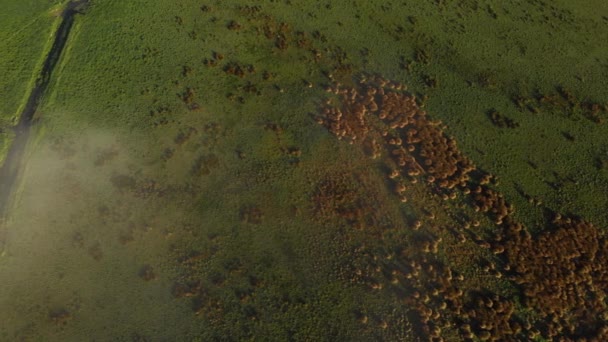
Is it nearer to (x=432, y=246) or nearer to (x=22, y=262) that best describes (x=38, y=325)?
(x=22, y=262)

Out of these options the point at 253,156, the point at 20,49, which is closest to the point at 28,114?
the point at 20,49

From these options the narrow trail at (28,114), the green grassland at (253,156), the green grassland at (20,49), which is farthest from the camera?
the green grassland at (20,49)

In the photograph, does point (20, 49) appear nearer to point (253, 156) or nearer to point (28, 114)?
point (28, 114)

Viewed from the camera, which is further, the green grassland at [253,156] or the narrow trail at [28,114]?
the narrow trail at [28,114]

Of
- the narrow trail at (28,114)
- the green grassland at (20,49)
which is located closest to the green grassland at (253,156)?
the green grassland at (20,49)

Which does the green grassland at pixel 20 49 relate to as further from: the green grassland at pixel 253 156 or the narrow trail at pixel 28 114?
the narrow trail at pixel 28 114

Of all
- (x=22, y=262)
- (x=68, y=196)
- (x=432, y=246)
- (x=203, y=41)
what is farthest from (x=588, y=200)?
(x=22, y=262)
